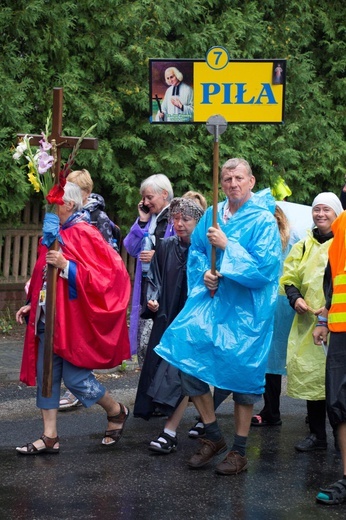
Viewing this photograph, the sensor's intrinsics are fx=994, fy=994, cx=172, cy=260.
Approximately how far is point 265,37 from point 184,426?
6904mm

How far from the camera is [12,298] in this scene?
11.3 metres

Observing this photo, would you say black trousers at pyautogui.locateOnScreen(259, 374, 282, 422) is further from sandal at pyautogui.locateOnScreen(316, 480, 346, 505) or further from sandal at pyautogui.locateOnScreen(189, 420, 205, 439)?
sandal at pyautogui.locateOnScreen(316, 480, 346, 505)

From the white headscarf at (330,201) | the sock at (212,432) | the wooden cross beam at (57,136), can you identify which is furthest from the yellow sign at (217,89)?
the sock at (212,432)

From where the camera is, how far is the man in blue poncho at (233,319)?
19.1 ft

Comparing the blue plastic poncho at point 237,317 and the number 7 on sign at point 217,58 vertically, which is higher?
A: the number 7 on sign at point 217,58

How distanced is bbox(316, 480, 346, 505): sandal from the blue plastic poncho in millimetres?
759

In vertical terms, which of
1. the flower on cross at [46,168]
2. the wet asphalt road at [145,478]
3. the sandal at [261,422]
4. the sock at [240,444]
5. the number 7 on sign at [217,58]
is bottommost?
the wet asphalt road at [145,478]

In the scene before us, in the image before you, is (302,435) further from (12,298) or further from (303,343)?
(12,298)

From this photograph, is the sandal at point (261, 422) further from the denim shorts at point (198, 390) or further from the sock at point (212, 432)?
the denim shorts at point (198, 390)

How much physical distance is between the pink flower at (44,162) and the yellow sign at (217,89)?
207cm

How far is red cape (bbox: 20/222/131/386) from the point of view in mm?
6227

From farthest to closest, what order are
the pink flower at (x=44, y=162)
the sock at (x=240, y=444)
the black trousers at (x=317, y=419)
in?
the black trousers at (x=317, y=419), the pink flower at (x=44, y=162), the sock at (x=240, y=444)

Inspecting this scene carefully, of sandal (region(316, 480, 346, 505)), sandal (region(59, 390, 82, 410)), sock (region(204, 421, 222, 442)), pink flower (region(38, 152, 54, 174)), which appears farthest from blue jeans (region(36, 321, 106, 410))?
sandal (region(316, 480, 346, 505))

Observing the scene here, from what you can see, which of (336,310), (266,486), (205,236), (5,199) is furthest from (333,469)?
(5,199)
